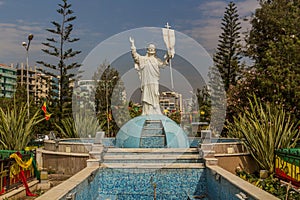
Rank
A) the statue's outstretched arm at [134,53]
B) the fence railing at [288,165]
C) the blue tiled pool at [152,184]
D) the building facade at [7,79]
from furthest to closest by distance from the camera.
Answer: the building facade at [7,79]
the statue's outstretched arm at [134,53]
the blue tiled pool at [152,184]
the fence railing at [288,165]

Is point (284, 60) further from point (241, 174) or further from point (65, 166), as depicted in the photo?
point (65, 166)

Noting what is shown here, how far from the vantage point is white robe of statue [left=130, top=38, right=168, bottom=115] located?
12555mm

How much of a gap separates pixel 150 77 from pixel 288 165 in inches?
225

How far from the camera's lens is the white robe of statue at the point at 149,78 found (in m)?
12.6

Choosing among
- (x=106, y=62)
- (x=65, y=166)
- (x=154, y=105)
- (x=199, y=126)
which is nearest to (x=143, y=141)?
(x=154, y=105)

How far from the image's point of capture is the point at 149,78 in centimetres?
1261

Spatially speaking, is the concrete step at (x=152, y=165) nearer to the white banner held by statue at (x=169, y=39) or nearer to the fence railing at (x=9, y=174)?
the fence railing at (x=9, y=174)

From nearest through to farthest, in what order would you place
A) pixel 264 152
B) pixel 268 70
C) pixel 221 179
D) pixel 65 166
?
pixel 221 179 → pixel 264 152 → pixel 65 166 → pixel 268 70

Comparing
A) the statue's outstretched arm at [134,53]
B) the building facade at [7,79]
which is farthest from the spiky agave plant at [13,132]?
the building facade at [7,79]

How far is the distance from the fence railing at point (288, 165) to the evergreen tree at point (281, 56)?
6.17 meters

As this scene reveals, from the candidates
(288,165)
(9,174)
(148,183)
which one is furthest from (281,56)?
(9,174)

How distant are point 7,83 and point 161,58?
56008 millimetres

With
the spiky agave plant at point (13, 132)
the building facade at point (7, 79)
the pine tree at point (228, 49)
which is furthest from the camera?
the building facade at point (7, 79)

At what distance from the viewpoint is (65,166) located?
11008 mm
